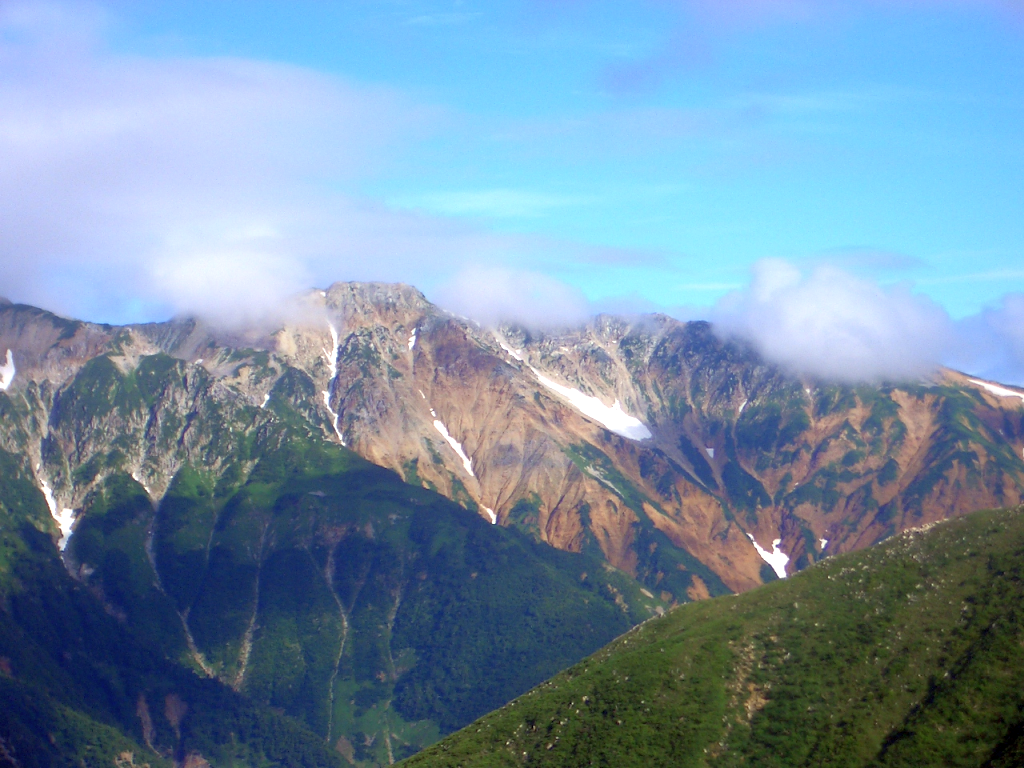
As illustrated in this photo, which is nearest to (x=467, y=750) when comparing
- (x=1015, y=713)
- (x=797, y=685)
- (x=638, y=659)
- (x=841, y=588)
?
(x=638, y=659)

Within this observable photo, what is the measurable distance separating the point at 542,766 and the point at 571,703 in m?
14.4

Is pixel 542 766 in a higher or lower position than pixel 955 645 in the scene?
lower

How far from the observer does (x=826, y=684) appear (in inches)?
6890

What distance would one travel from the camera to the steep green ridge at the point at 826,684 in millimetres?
161125

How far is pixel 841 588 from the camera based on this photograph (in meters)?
196

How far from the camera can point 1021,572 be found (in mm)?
179750

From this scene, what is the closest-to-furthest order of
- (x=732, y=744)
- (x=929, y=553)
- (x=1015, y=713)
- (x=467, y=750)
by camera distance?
1. (x=1015, y=713)
2. (x=732, y=744)
3. (x=467, y=750)
4. (x=929, y=553)

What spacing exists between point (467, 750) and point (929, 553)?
7503cm

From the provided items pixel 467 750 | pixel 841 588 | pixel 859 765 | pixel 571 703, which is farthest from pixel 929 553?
pixel 467 750

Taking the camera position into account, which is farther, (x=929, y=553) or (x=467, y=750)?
(x=929, y=553)

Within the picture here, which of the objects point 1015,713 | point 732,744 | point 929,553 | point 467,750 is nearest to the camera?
point 1015,713

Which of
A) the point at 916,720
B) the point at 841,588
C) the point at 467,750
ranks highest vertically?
the point at 841,588

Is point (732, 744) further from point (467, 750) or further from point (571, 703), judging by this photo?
point (467, 750)

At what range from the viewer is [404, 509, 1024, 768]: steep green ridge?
161m
